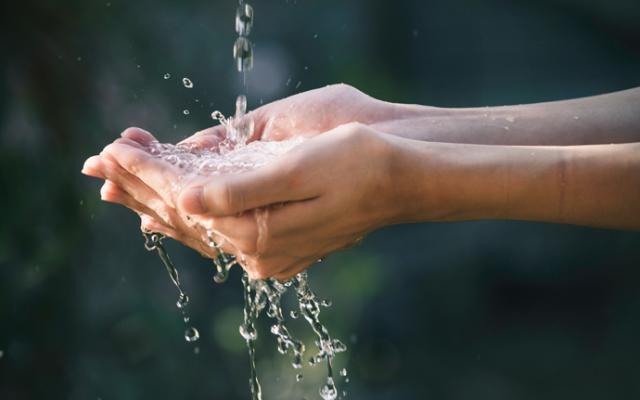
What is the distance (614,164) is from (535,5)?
1054 millimetres

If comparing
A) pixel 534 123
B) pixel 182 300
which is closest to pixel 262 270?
pixel 534 123

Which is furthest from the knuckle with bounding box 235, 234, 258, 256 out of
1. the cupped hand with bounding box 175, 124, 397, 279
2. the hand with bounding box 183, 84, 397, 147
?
the hand with bounding box 183, 84, 397, 147

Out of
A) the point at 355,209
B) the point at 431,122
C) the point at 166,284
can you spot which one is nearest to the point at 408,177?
the point at 355,209

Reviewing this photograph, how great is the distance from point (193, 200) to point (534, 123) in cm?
66

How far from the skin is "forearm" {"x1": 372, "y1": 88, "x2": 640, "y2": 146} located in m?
0.22

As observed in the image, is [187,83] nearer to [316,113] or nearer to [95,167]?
[316,113]

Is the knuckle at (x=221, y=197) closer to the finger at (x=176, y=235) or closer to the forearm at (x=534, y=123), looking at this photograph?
the finger at (x=176, y=235)

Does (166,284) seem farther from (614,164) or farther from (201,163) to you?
(614,164)

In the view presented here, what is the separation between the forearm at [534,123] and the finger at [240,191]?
18.1 inches

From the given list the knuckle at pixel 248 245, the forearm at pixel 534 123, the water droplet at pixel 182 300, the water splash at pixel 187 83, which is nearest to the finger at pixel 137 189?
the knuckle at pixel 248 245

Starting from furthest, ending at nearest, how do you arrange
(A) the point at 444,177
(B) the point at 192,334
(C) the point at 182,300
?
(C) the point at 182,300 < (B) the point at 192,334 < (A) the point at 444,177

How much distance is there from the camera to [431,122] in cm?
127

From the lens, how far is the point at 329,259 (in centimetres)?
201

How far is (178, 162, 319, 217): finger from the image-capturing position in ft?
2.70
